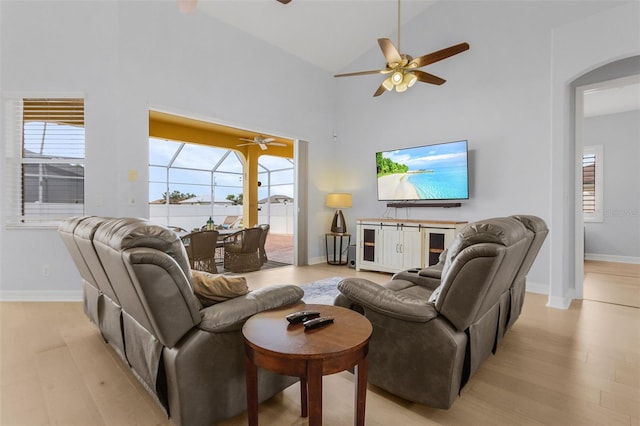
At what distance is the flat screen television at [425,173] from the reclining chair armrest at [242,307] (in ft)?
12.1

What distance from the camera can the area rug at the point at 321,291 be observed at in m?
3.74

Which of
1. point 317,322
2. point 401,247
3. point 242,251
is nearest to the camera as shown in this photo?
point 317,322

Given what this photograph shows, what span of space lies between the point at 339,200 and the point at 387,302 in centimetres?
431

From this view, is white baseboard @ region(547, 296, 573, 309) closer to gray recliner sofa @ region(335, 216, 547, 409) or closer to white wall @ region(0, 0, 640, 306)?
white wall @ region(0, 0, 640, 306)

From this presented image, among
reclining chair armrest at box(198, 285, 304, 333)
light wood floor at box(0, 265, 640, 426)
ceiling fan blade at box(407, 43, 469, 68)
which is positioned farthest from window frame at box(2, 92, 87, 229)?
ceiling fan blade at box(407, 43, 469, 68)

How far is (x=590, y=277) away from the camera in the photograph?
504cm

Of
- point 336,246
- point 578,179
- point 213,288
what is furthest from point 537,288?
point 213,288

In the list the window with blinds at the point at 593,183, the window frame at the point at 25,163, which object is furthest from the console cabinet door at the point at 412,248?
the window frame at the point at 25,163

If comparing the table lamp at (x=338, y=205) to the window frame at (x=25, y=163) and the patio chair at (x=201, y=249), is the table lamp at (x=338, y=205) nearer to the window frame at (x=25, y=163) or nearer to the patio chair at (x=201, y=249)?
the patio chair at (x=201, y=249)

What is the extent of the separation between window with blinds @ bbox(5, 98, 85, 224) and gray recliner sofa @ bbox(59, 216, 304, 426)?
274cm

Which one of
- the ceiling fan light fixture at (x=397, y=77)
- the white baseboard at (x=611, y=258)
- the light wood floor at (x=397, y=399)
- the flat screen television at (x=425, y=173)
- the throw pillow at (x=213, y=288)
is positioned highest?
the ceiling fan light fixture at (x=397, y=77)

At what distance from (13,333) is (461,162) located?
541 centimetres

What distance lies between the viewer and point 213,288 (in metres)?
1.73

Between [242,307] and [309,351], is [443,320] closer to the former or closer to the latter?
[309,351]
